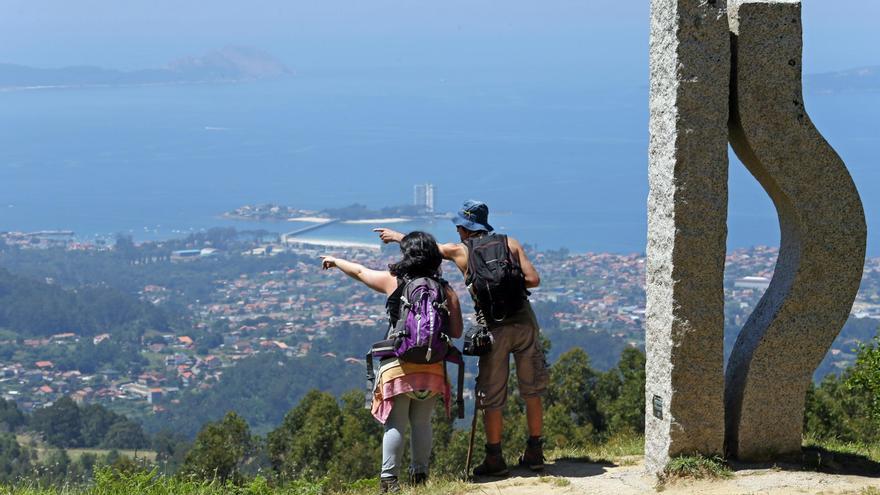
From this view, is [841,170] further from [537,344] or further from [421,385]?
[421,385]

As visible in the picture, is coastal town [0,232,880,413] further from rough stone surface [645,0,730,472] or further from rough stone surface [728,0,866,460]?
rough stone surface [645,0,730,472]

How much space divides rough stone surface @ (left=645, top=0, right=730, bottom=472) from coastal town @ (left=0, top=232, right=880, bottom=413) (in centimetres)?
5992

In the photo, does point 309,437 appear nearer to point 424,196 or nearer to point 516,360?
point 516,360

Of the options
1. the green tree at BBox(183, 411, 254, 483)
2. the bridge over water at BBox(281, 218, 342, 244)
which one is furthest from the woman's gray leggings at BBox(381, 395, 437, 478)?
the bridge over water at BBox(281, 218, 342, 244)

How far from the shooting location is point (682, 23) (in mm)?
7148

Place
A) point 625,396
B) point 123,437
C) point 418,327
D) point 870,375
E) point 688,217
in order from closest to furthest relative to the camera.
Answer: point 418,327
point 688,217
point 870,375
point 625,396
point 123,437

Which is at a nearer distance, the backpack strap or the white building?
the backpack strap

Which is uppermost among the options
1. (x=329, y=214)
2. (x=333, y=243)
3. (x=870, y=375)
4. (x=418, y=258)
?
(x=418, y=258)

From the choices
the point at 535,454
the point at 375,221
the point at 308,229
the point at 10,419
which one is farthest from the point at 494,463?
the point at 308,229

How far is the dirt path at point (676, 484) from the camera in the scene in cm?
716

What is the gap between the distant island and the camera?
472 ft

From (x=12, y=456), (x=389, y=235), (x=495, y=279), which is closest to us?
(x=495, y=279)

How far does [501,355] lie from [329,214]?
15270cm

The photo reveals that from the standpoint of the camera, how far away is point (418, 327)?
281 inches
